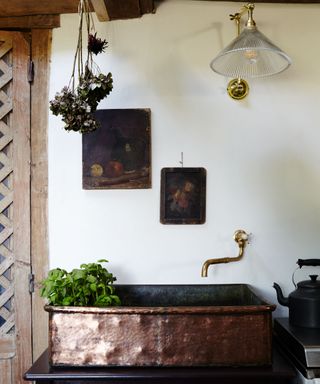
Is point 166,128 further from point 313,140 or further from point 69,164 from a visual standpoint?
point 313,140

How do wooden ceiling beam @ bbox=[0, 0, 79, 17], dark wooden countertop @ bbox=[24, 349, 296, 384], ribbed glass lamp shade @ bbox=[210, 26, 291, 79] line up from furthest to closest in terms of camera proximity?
wooden ceiling beam @ bbox=[0, 0, 79, 17] → ribbed glass lamp shade @ bbox=[210, 26, 291, 79] → dark wooden countertop @ bbox=[24, 349, 296, 384]

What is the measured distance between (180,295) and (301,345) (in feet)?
1.84

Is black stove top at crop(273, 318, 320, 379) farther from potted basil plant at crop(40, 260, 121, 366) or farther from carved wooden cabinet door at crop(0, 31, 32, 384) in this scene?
carved wooden cabinet door at crop(0, 31, 32, 384)

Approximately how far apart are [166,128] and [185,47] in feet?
1.20

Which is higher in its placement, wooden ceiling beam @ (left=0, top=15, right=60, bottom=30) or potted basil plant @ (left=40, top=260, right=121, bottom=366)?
wooden ceiling beam @ (left=0, top=15, right=60, bottom=30)

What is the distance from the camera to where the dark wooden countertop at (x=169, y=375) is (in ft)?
4.02

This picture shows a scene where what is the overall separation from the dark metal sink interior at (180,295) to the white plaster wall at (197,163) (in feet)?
0.12

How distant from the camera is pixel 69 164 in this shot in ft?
5.78

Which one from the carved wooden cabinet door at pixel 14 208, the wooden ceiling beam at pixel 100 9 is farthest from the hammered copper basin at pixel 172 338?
the wooden ceiling beam at pixel 100 9

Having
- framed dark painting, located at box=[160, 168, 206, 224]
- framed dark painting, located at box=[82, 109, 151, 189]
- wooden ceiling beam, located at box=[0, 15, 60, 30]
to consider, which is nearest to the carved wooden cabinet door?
wooden ceiling beam, located at box=[0, 15, 60, 30]

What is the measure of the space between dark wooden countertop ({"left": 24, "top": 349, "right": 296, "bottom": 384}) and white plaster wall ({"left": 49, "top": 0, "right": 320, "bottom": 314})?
513 mm

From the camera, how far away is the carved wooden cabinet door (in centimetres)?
172

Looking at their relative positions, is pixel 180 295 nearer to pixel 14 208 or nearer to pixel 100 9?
pixel 14 208

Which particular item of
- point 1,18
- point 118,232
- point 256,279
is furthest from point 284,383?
point 1,18
